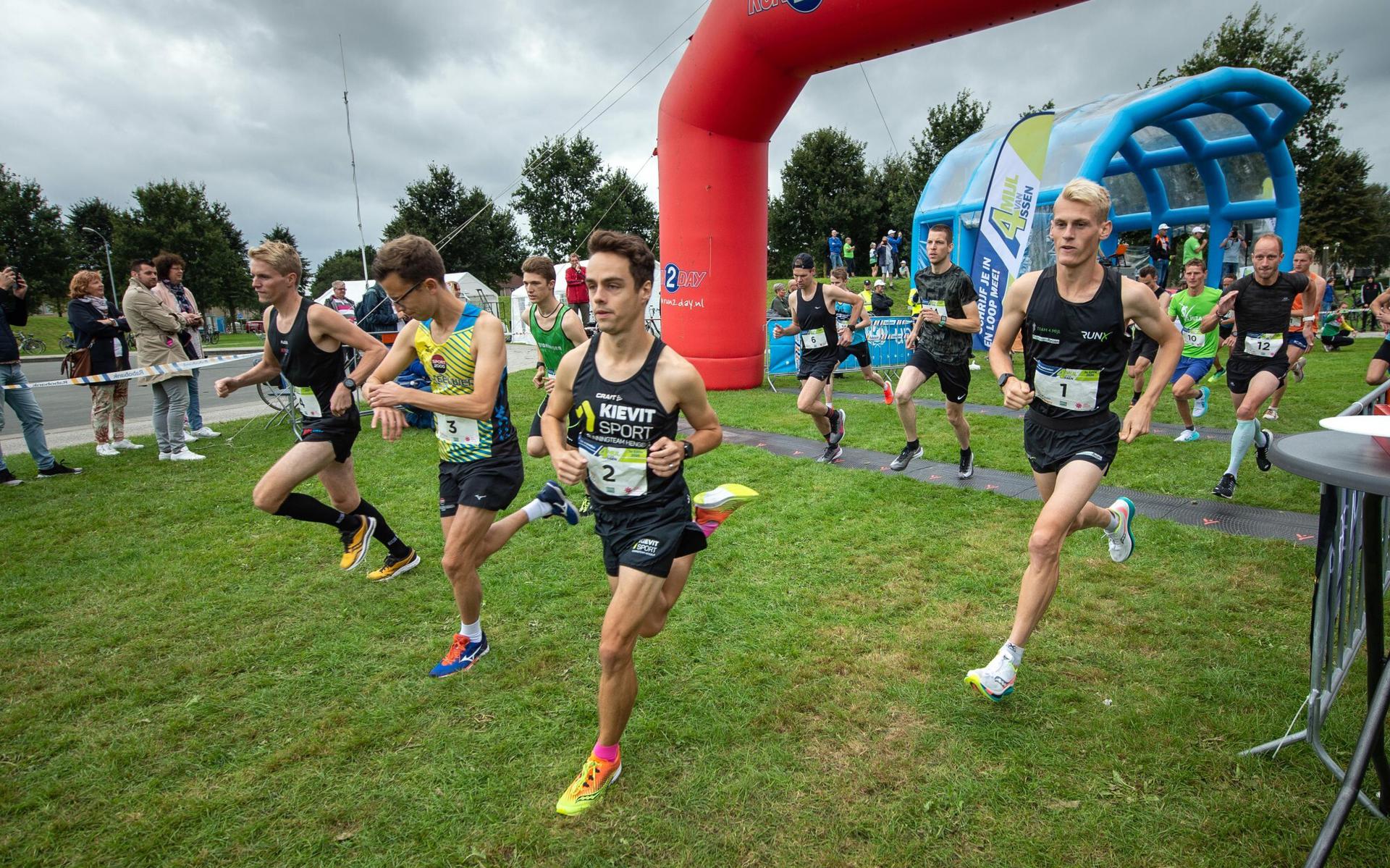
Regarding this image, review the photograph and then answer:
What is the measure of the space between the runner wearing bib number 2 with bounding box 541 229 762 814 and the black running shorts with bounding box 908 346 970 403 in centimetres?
472

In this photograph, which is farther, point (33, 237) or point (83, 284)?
point (33, 237)

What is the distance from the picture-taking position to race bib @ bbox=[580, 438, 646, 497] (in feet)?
8.64

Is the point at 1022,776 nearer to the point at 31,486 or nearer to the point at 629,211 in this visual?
the point at 31,486

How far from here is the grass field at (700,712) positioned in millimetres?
2412

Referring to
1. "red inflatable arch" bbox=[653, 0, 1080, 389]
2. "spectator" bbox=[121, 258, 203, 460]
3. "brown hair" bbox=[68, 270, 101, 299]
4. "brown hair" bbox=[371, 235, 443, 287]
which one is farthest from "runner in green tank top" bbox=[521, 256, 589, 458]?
"red inflatable arch" bbox=[653, 0, 1080, 389]

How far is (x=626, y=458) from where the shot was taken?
8.65ft

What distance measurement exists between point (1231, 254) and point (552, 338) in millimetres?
22020

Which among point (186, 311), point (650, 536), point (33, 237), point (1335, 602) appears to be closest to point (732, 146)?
point (186, 311)

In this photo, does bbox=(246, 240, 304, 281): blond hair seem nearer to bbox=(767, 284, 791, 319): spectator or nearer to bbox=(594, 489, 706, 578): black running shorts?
bbox=(594, 489, 706, 578): black running shorts

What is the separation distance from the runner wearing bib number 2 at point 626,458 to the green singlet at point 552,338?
297cm

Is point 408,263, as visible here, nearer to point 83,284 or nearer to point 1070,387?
point 1070,387

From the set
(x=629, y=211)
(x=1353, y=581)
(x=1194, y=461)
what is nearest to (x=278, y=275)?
(x=1353, y=581)

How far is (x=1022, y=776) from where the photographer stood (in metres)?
2.63

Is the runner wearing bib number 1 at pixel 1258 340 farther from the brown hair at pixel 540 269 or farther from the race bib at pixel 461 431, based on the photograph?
the race bib at pixel 461 431
